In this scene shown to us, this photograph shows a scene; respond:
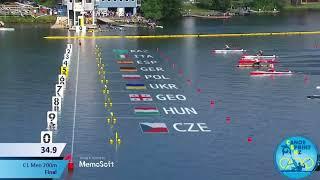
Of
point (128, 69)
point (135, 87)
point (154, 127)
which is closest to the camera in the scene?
point (154, 127)

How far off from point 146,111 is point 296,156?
27745 mm

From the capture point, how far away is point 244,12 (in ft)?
514

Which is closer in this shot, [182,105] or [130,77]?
[182,105]

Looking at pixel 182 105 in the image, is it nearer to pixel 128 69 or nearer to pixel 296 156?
pixel 128 69

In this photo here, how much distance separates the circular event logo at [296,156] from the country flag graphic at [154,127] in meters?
22.0

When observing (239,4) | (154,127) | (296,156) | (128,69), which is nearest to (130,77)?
(128,69)

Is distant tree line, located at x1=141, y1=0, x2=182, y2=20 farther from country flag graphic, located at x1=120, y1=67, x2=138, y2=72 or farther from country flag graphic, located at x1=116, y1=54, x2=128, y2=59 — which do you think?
country flag graphic, located at x1=120, y1=67, x2=138, y2=72

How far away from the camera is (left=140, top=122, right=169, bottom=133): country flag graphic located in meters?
40.7

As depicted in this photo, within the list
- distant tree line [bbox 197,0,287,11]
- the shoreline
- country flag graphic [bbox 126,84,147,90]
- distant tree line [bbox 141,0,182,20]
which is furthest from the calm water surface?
distant tree line [bbox 197,0,287,11]

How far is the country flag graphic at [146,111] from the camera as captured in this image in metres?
45.3

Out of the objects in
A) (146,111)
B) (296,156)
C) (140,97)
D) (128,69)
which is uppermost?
(296,156)

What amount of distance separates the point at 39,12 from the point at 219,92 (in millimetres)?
80285

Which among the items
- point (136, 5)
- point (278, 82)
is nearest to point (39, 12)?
point (136, 5)

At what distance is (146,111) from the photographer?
4597 centimetres
